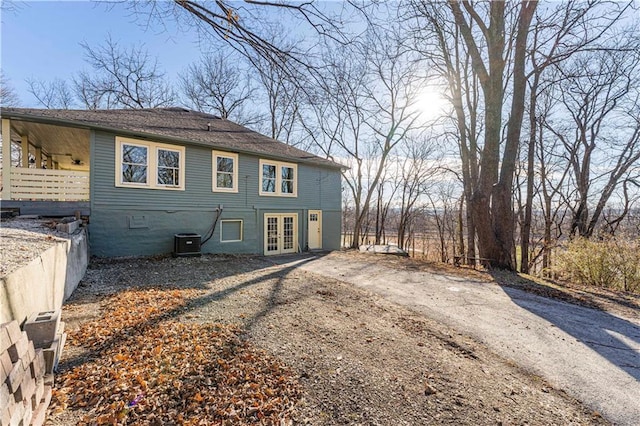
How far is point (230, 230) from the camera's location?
1109cm

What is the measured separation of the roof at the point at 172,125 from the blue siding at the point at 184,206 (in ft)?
1.42

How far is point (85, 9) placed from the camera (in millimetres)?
4520

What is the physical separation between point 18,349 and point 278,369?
79.1 inches

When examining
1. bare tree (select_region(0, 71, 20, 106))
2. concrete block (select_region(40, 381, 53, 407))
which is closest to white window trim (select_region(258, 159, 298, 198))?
concrete block (select_region(40, 381, 53, 407))

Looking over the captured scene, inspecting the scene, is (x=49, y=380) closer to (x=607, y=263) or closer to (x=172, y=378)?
(x=172, y=378)

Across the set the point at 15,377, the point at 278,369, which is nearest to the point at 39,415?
the point at 15,377

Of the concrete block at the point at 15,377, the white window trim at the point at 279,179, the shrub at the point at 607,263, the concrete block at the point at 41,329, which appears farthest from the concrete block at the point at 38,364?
the shrub at the point at 607,263

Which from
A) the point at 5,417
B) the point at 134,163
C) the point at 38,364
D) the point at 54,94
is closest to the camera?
the point at 5,417

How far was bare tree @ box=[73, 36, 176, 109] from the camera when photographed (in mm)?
17578

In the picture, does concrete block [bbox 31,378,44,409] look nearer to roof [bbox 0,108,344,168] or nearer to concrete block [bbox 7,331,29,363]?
concrete block [bbox 7,331,29,363]

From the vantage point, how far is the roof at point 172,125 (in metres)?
7.86

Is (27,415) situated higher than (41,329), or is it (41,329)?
(41,329)

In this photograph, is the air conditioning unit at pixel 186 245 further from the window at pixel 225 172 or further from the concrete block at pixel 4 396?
the concrete block at pixel 4 396

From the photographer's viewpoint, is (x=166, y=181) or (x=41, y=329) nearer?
(x=41, y=329)
